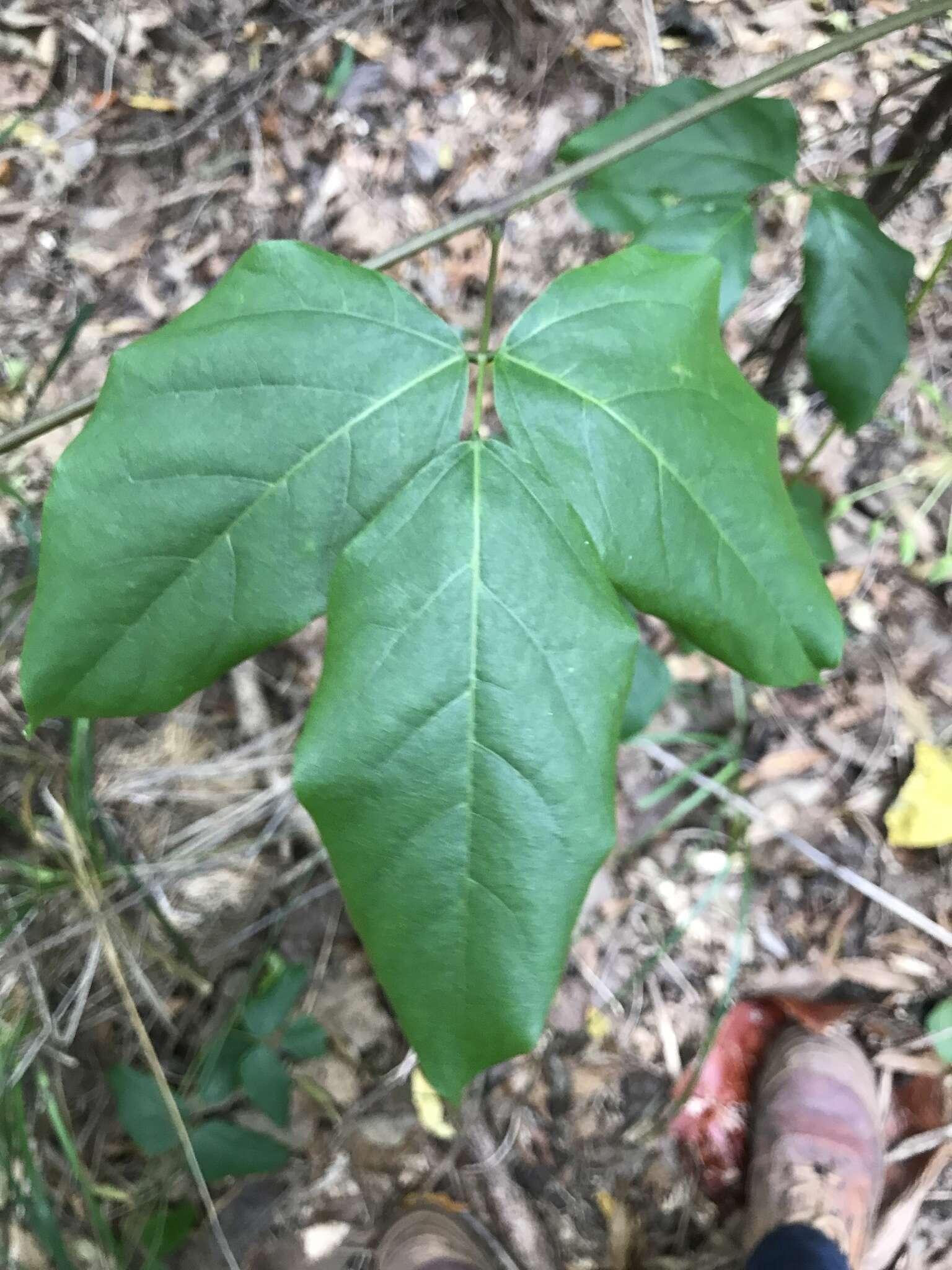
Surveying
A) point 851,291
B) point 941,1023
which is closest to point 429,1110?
point 941,1023

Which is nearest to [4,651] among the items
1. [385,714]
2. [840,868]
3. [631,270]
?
[385,714]

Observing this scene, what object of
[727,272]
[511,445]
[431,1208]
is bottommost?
[431,1208]

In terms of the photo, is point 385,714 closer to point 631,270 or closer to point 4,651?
point 631,270

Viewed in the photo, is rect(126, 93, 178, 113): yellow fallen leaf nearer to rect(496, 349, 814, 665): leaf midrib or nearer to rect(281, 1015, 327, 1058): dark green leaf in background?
rect(496, 349, 814, 665): leaf midrib

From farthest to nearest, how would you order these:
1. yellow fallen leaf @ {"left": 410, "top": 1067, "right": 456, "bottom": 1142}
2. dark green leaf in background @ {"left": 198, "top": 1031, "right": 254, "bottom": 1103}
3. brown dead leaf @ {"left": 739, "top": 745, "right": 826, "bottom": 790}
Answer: brown dead leaf @ {"left": 739, "top": 745, "right": 826, "bottom": 790}, yellow fallen leaf @ {"left": 410, "top": 1067, "right": 456, "bottom": 1142}, dark green leaf in background @ {"left": 198, "top": 1031, "right": 254, "bottom": 1103}

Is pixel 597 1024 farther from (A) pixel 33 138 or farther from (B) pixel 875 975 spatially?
(A) pixel 33 138

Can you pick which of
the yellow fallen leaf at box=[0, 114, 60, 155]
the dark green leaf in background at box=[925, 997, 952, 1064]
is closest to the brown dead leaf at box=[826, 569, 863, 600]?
the dark green leaf in background at box=[925, 997, 952, 1064]
